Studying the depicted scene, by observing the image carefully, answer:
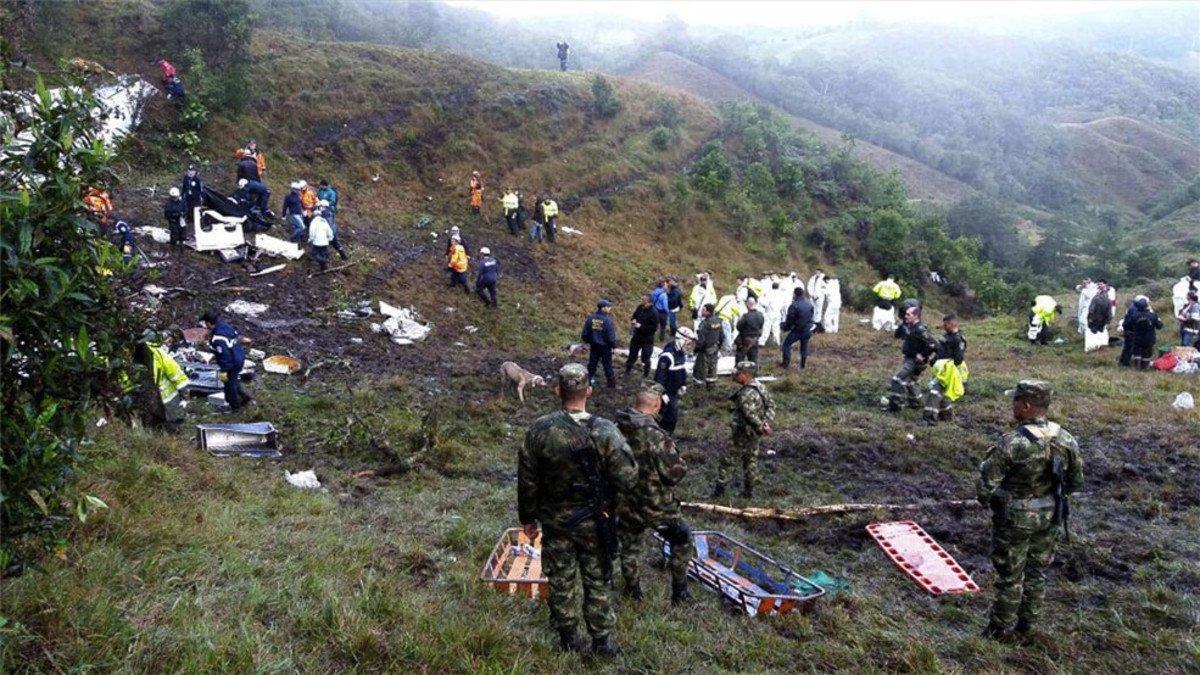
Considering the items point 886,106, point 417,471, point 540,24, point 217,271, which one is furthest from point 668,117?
point 540,24

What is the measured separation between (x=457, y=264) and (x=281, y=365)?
5.86 metres

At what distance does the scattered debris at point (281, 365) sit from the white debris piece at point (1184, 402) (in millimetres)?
13901

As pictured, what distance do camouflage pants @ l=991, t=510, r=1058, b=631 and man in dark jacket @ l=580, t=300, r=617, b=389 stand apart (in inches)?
300

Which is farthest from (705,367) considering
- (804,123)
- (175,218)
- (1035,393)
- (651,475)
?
(804,123)

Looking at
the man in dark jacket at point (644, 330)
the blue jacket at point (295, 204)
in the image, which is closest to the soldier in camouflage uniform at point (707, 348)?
the man in dark jacket at point (644, 330)

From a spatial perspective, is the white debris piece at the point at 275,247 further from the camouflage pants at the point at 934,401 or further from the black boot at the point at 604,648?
the black boot at the point at 604,648

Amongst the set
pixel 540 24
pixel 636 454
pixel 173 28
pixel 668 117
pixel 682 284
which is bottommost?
pixel 682 284

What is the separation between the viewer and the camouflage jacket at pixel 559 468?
174 inches

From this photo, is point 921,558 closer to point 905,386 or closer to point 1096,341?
point 905,386

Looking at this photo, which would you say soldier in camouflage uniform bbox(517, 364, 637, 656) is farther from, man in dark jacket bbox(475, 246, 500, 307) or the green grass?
man in dark jacket bbox(475, 246, 500, 307)

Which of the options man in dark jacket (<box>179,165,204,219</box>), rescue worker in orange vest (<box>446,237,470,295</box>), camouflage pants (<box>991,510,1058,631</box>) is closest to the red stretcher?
camouflage pants (<box>991,510,1058,631</box>)

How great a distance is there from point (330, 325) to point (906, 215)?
27.7 meters

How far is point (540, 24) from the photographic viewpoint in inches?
3656

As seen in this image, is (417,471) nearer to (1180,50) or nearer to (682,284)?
(682,284)
